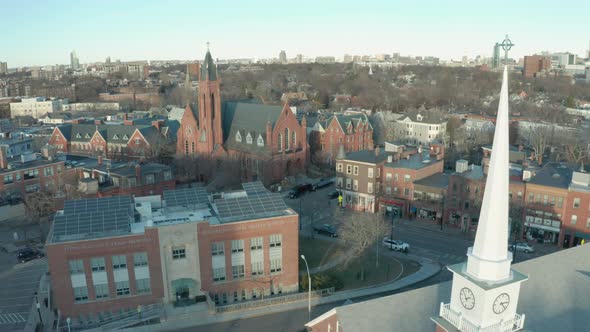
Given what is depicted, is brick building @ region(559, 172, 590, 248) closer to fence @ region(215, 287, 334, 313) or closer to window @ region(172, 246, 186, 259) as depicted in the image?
fence @ region(215, 287, 334, 313)

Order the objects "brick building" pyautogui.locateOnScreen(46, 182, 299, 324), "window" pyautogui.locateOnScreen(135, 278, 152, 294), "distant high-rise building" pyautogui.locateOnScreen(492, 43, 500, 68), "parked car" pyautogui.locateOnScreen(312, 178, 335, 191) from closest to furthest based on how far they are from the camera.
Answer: "distant high-rise building" pyautogui.locateOnScreen(492, 43, 500, 68) → "brick building" pyautogui.locateOnScreen(46, 182, 299, 324) → "window" pyautogui.locateOnScreen(135, 278, 152, 294) → "parked car" pyautogui.locateOnScreen(312, 178, 335, 191)

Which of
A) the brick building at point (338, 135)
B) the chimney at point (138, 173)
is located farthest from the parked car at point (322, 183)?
the chimney at point (138, 173)

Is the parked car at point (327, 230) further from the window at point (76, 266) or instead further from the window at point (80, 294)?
the window at point (76, 266)

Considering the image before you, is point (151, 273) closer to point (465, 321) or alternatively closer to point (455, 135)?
point (465, 321)

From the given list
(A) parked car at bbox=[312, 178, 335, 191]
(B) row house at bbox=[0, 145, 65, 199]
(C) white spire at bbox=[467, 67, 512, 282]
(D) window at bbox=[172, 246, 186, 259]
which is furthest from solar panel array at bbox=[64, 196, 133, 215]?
(A) parked car at bbox=[312, 178, 335, 191]

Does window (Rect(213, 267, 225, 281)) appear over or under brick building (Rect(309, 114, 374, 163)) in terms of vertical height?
under

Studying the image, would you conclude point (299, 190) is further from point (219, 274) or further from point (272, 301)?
point (272, 301)

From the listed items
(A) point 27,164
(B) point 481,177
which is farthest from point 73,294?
(B) point 481,177
